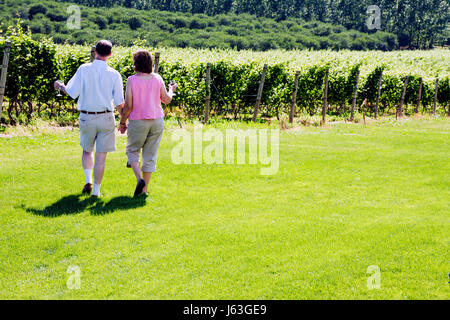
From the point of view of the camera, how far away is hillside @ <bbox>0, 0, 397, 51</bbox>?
308ft

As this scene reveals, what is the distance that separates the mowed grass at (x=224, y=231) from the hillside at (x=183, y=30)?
77245mm

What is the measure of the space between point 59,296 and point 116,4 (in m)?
152

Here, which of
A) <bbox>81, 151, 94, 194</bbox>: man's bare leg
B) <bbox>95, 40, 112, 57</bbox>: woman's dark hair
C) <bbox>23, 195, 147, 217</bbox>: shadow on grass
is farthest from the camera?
<bbox>81, 151, 94, 194</bbox>: man's bare leg

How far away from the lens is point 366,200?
25.7ft

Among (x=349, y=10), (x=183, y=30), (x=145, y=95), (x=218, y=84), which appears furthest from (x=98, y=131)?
(x=349, y=10)

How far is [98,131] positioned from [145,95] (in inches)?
37.4

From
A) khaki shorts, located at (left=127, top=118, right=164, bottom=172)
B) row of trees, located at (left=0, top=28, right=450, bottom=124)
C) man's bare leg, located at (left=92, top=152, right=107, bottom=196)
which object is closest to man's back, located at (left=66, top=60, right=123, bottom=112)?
khaki shorts, located at (left=127, top=118, right=164, bottom=172)

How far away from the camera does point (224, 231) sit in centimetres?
620

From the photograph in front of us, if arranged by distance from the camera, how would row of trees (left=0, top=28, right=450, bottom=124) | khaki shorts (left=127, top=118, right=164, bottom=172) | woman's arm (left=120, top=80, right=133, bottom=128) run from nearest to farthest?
woman's arm (left=120, top=80, right=133, bottom=128) → khaki shorts (left=127, top=118, right=164, bottom=172) → row of trees (left=0, top=28, right=450, bottom=124)

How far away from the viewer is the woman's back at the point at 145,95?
704cm

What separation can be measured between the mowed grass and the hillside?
77.2 meters

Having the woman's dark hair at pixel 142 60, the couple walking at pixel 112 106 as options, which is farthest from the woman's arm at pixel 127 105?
the woman's dark hair at pixel 142 60

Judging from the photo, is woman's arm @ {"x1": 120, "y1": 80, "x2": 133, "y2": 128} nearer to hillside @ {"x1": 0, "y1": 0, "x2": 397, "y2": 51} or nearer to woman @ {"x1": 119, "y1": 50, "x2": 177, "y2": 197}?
woman @ {"x1": 119, "y1": 50, "x2": 177, "y2": 197}

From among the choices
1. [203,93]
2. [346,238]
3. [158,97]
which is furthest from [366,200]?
[203,93]
